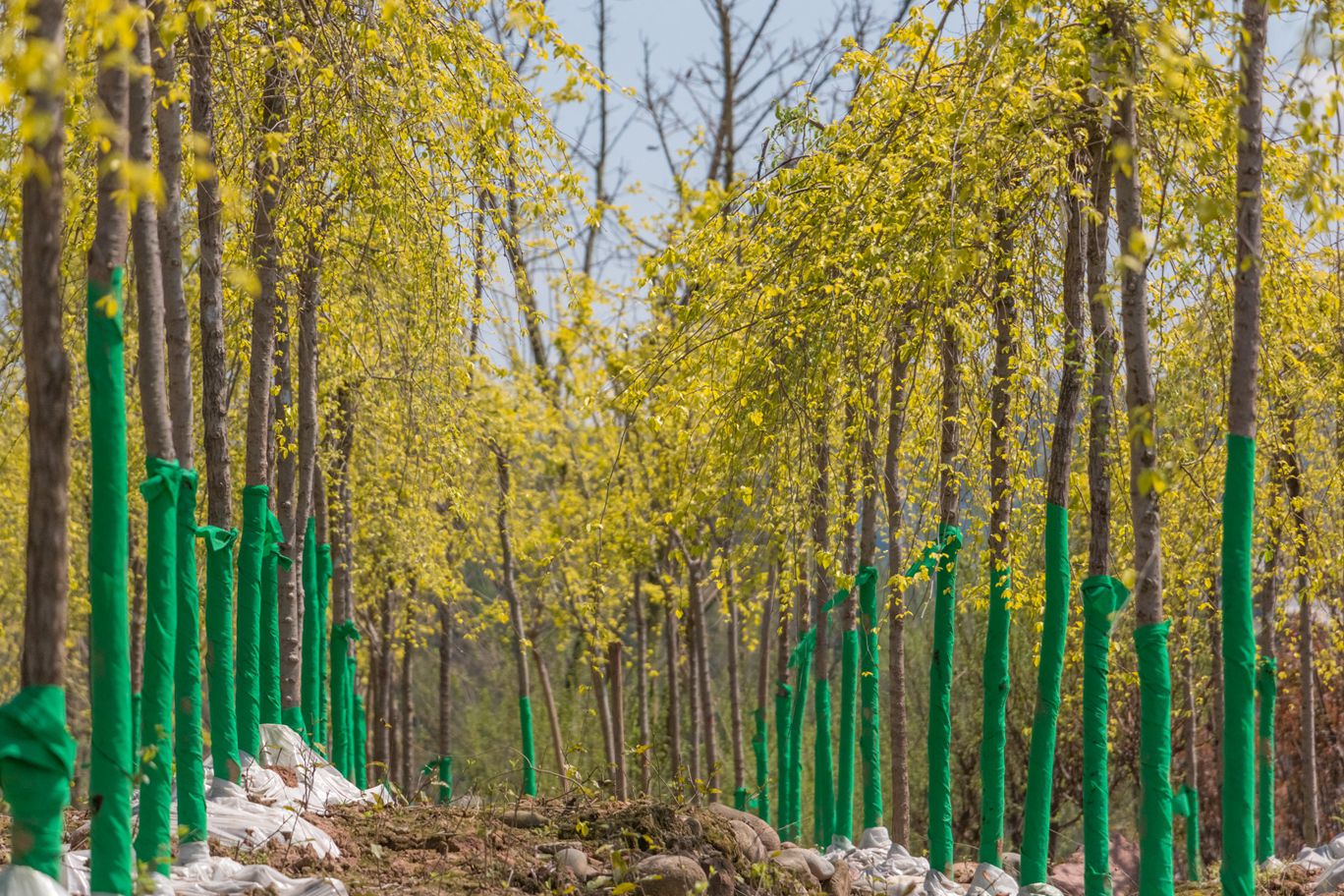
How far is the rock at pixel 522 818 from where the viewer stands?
8.10m

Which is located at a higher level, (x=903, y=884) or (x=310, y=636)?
(x=310, y=636)

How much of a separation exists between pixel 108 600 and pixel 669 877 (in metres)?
3.00

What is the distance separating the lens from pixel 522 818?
8117mm

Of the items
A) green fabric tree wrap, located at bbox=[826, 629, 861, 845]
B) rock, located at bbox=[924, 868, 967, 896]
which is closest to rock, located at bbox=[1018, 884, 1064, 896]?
rock, located at bbox=[924, 868, 967, 896]

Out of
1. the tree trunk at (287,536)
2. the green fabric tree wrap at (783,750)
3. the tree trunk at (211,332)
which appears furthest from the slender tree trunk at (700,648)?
the tree trunk at (211,332)

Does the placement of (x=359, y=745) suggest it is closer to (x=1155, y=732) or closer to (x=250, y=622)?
(x=250, y=622)

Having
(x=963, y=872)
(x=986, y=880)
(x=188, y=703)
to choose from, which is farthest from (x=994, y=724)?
(x=188, y=703)

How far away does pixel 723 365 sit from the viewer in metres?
7.61

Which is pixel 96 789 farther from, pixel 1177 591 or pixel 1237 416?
pixel 1177 591

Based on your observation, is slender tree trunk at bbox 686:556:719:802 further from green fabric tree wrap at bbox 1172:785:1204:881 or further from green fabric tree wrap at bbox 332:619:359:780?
green fabric tree wrap at bbox 1172:785:1204:881

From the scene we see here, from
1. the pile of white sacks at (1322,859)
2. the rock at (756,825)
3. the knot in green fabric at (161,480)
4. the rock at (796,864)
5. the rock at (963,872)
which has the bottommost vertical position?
the rock at (963,872)

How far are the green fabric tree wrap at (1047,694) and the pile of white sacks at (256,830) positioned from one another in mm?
3825

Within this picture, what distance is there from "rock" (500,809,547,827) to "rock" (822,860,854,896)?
69.3 inches

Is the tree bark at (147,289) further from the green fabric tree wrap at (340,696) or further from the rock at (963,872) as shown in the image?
the green fabric tree wrap at (340,696)
